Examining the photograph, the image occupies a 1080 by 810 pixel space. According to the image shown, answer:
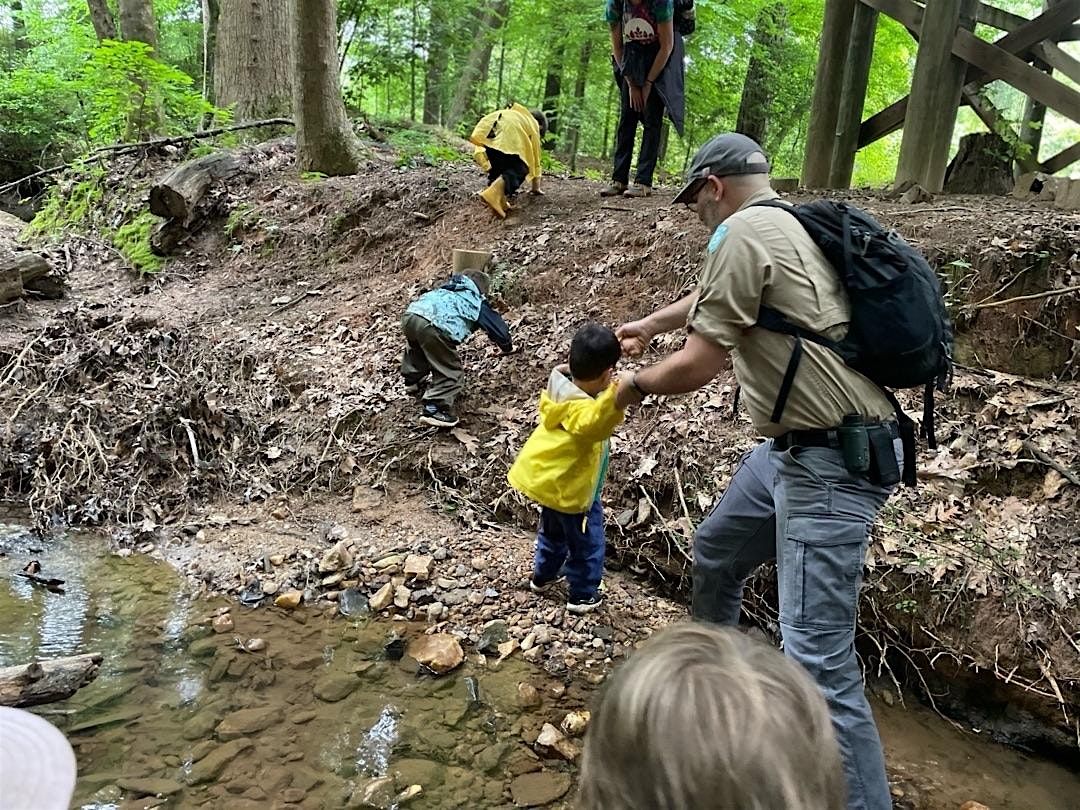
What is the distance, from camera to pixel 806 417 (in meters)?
2.51

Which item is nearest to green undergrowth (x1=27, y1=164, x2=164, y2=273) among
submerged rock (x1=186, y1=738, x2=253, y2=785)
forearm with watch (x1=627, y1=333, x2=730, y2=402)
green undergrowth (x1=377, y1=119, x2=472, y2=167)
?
green undergrowth (x1=377, y1=119, x2=472, y2=167)

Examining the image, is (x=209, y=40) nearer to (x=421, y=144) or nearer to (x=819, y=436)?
(x=421, y=144)

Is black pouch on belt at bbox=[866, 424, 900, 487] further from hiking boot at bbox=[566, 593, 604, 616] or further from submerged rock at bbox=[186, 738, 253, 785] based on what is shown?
submerged rock at bbox=[186, 738, 253, 785]

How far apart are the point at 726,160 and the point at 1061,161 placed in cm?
746

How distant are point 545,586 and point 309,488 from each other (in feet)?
7.07

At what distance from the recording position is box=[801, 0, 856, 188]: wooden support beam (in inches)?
275

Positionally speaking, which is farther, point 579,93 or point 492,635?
point 579,93

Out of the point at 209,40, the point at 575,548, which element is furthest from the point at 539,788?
the point at 209,40

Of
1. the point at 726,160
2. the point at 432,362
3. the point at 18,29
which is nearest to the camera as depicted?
the point at 726,160

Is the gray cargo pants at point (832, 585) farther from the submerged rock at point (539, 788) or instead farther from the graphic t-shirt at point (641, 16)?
the graphic t-shirt at point (641, 16)

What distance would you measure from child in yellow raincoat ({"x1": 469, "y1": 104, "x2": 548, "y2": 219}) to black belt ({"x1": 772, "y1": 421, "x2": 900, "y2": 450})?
17.2 feet

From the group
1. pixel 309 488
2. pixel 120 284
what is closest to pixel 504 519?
pixel 309 488

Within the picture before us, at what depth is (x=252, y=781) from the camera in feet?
10.1

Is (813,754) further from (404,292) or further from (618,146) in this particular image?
(618,146)
